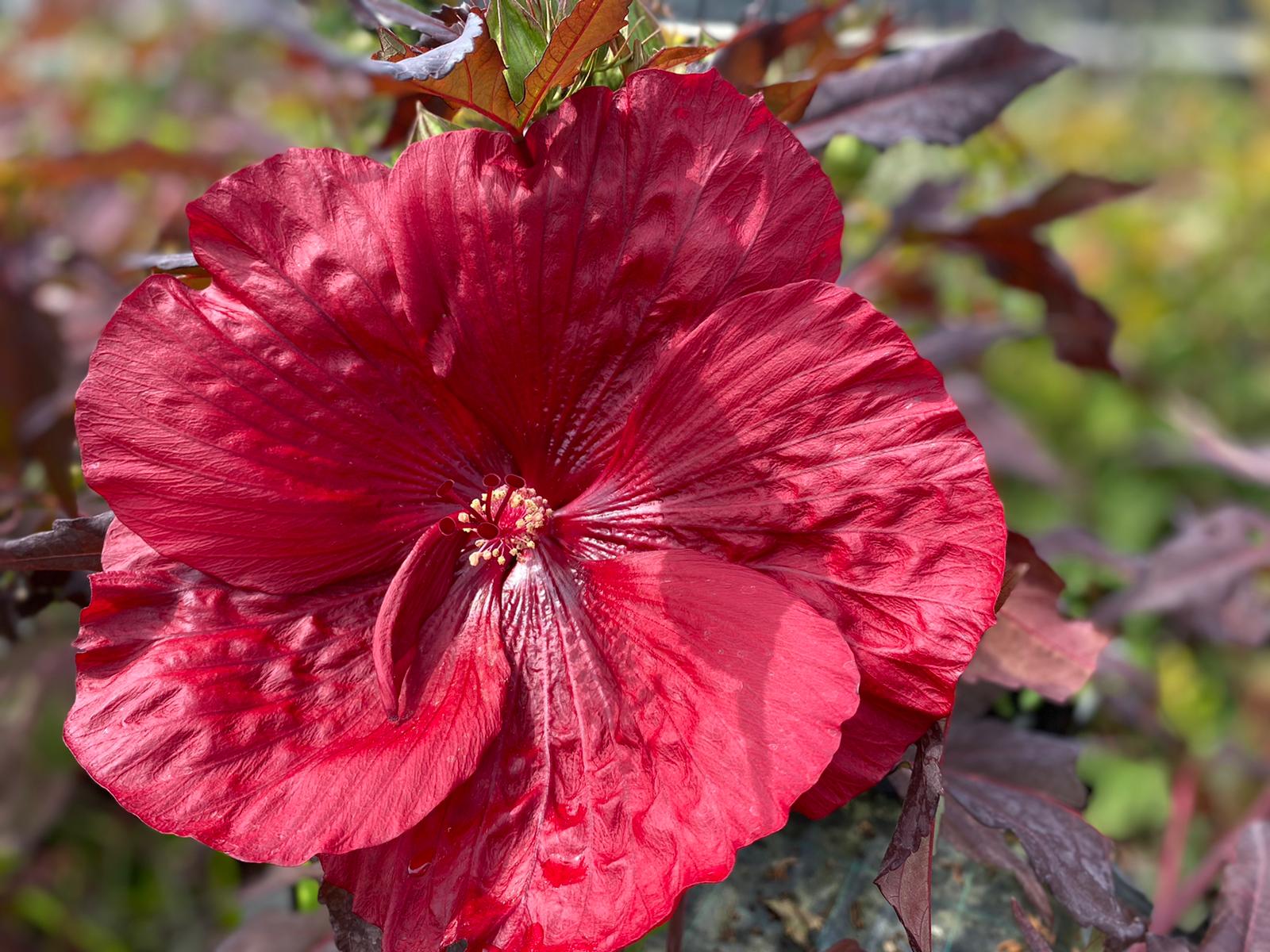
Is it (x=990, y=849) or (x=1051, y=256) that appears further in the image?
(x=1051, y=256)

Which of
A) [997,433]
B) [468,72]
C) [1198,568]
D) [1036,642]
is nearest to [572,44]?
[468,72]

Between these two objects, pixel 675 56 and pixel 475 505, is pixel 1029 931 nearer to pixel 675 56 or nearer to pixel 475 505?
pixel 475 505

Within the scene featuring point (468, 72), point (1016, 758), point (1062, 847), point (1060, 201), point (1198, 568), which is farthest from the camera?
point (1198, 568)

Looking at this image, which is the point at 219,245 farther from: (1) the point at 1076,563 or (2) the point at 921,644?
(1) the point at 1076,563

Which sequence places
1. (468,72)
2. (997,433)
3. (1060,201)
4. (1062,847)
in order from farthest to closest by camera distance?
(997,433)
(1060,201)
(1062,847)
(468,72)

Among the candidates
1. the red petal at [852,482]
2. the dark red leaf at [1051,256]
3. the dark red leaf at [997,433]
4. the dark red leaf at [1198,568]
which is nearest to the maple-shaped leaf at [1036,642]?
the red petal at [852,482]

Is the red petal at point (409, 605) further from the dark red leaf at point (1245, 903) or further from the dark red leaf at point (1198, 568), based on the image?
the dark red leaf at point (1198, 568)

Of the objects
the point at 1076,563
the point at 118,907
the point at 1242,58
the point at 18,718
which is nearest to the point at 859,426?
the point at 1076,563
